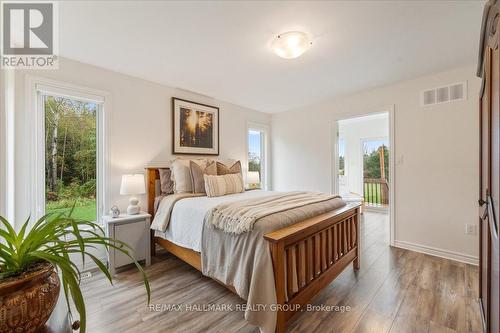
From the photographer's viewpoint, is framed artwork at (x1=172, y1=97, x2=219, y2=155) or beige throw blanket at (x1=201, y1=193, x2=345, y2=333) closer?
beige throw blanket at (x1=201, y1=193, x2=345, y2=333)

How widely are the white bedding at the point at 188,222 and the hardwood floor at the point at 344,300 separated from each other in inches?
17.0

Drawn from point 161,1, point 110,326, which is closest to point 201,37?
point 161,1

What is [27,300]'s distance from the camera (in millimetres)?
638

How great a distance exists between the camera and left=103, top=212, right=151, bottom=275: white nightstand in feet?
7.85

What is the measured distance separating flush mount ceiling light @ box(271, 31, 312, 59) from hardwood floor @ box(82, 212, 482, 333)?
234 cm

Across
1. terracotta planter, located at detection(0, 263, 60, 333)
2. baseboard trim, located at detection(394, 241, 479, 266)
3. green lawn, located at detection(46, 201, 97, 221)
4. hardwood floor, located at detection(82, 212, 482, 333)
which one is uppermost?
terracotta planter, located at detection(0, 263, 60, 333)

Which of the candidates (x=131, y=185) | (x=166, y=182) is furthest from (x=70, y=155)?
(x=166, y=182)

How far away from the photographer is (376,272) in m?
2.45

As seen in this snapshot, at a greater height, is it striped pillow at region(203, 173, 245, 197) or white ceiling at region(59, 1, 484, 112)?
white ceiling at region(59, 1, 484, 112)

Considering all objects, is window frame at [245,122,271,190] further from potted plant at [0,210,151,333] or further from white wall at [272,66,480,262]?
potted plant at [0,210,151,333]

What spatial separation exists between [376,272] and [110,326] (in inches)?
103

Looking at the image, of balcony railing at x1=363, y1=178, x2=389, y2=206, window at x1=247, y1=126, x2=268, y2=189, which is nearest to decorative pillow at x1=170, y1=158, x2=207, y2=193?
window at x1=247, y1=126, x2=268, y2=189

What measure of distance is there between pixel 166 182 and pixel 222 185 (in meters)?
0.78

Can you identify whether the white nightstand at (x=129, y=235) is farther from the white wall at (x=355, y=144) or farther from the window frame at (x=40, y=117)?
the white wall at (x=355, y=144)
